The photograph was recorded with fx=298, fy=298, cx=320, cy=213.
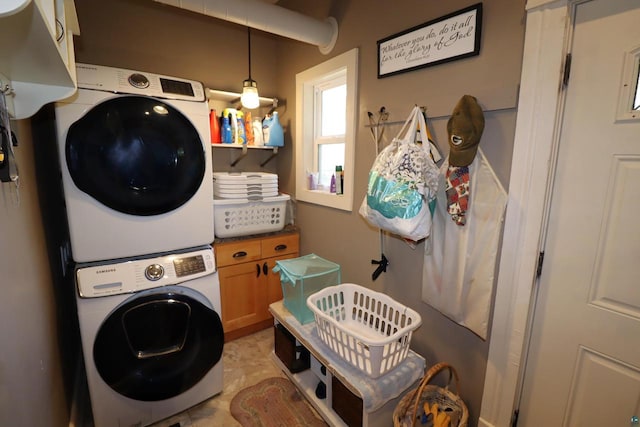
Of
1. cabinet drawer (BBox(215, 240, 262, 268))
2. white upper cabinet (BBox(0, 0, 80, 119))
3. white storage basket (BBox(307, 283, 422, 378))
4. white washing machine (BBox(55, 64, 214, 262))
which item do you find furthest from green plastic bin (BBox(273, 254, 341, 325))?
white upper cabinet (BBox(0, 0, 80, 119))

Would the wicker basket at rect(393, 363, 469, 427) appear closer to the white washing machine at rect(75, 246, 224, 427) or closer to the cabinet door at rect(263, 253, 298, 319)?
the white washing machine at rect(75, 246, 224, 427)

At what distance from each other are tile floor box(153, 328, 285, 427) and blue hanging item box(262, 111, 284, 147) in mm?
1546

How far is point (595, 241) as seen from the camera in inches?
41.8

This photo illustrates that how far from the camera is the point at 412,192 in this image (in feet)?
4.19

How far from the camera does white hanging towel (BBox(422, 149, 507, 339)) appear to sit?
1.25 meters

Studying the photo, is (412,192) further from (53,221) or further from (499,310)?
(53,221)

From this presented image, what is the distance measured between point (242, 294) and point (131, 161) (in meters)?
1.24

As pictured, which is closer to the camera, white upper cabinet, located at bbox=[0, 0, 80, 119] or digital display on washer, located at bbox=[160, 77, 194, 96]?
white upper cabinet, located at bbox=[0, 0, 80, 119]

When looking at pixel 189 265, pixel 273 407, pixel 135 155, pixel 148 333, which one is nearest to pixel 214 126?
pixel 135 155

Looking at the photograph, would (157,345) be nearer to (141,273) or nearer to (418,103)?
(141,273)

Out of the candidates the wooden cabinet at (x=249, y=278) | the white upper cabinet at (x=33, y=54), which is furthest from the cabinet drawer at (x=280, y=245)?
the white upper cabinet at (x=33, y=54)

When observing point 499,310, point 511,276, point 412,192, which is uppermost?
point 412,192

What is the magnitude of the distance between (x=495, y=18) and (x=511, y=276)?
1033mm

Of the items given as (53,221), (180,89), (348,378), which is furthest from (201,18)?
(348,378)
